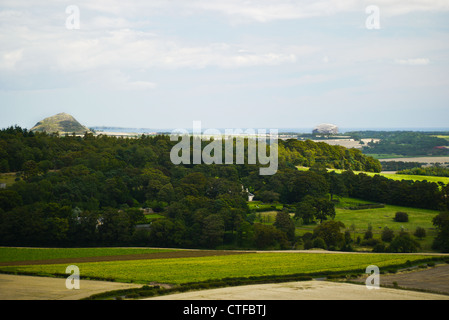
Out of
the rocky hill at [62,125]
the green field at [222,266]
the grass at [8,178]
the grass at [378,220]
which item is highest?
the rocky hill at [62,125]

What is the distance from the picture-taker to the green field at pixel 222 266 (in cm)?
3088

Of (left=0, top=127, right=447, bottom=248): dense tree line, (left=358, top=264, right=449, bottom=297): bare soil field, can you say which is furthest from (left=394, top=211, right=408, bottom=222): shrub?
(left=358, top=264, right=449, bottom=297): bare soil field

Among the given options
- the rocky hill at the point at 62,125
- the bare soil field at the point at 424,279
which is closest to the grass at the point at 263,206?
the bare soil field at the point at 424,279

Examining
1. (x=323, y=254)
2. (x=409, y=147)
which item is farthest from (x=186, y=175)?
(x=409, y=147)

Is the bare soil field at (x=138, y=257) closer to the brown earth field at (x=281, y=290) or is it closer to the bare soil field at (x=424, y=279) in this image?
the brown earth field at (x=281, y=290)

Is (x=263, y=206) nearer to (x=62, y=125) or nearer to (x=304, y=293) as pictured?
(x=304, y=293)

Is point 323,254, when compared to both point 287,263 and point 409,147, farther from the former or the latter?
point 409,147

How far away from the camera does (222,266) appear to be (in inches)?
1380

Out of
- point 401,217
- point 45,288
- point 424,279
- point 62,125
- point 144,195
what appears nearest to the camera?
point 45,288

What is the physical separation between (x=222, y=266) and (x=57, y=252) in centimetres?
1921

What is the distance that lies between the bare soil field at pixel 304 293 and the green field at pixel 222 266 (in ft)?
11.5

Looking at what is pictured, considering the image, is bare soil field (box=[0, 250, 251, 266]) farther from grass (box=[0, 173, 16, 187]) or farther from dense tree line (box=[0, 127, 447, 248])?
grass (box=[0, 173, 16, 187])

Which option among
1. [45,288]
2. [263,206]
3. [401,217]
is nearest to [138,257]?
[45,288]

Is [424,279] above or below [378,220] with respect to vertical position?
below
